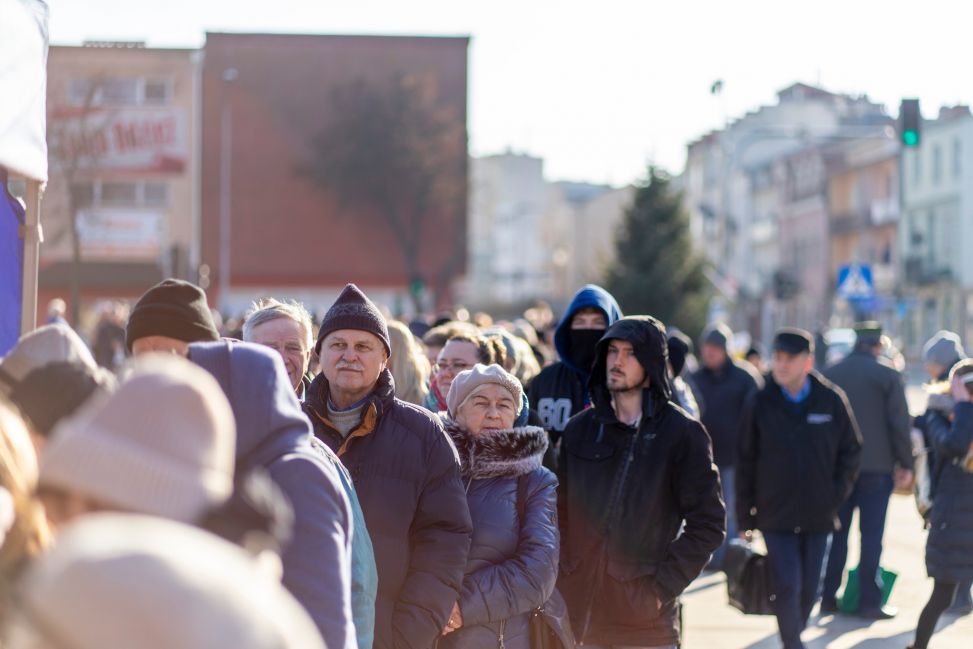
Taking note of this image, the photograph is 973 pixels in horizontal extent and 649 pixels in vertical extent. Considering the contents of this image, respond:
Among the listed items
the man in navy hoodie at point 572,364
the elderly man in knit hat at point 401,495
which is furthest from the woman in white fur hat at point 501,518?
the man in navy hoodie at point 572,364

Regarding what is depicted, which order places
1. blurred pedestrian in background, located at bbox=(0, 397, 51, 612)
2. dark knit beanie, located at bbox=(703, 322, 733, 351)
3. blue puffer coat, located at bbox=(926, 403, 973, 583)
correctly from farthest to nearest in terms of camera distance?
dark knit beanie, located at bbox=(703, 322, 733, 351)
blue puffer coat, located at bbox=(926, 403, 973, 583)
blurred pedestrian in background, located at bbox=(0, 397, 51, 612)

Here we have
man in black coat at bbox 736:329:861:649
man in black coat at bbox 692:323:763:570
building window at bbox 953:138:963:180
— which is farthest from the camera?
building window at bbox 953:138:963:180

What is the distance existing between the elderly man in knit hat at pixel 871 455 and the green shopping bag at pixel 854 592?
0.12 feet

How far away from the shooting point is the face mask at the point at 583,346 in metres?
8.05

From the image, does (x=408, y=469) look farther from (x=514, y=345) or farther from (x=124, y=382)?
(x=514, y=345)

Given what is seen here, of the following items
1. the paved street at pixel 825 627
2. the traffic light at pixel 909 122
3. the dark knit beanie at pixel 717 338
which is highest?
the traffic light at pixel 909 122

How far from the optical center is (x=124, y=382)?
2330 millimetres

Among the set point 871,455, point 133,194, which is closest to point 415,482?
point 871,455

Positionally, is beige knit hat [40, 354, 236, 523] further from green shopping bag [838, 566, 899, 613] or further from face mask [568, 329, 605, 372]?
green shopping bag [838, 566, 899, 613]

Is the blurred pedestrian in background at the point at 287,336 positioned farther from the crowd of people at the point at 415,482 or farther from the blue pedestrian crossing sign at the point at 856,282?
the blue pedestrian crossing sign at the point at 856,282

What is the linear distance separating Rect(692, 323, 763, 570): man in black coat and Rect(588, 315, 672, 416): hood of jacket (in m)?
6.78

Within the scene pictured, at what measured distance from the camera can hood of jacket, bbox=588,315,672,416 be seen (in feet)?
22.1

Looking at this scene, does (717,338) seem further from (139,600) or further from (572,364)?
(139,600)

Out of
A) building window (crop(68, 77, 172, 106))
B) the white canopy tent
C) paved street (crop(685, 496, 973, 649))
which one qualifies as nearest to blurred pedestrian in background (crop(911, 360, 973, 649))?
paved street (crop(685, 496, 973, 649))
